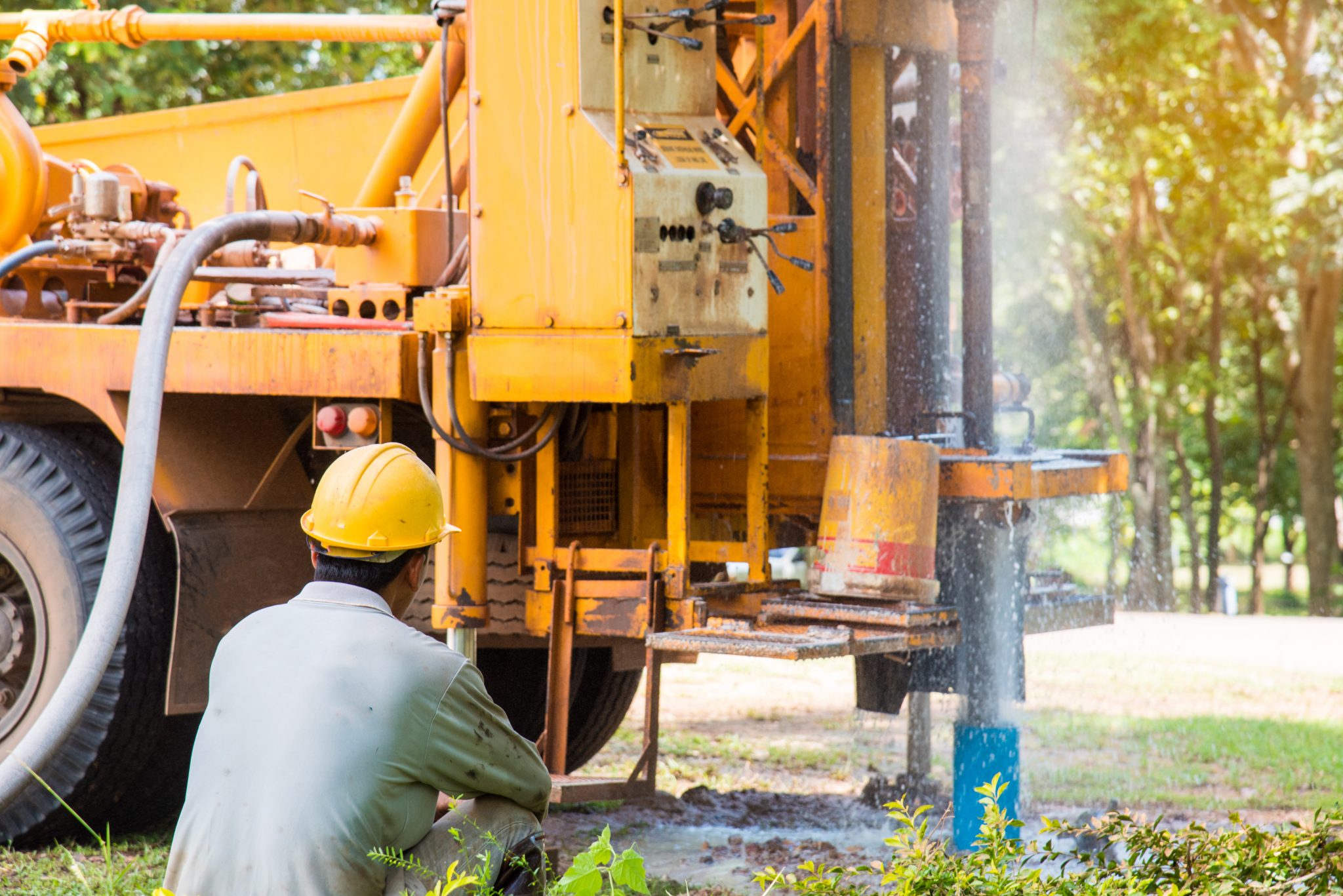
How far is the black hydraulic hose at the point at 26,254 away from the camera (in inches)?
220

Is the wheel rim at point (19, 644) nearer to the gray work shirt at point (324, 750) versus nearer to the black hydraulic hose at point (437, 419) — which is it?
the black hydraulic hose at point (437, 419)

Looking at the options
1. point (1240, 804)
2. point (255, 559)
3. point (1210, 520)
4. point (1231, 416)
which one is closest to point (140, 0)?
point (255, 559)

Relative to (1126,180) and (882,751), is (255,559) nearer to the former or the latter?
(882,751)

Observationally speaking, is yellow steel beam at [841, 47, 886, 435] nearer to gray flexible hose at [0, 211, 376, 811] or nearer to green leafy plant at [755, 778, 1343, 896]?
gray flexible hose at [0, 211, 376, 811]

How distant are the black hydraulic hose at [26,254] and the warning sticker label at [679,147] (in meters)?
2.23

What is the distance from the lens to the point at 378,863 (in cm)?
272

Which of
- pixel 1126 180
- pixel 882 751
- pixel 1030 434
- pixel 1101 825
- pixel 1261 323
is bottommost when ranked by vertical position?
pixel 882 751

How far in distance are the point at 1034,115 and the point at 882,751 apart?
29.4ft

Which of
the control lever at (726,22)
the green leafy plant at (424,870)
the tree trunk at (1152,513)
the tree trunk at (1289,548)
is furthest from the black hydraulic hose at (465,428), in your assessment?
the tree trunk at (1289,548)

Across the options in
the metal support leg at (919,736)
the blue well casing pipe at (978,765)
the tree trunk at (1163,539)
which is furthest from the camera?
the tree trunk at (1163,539)

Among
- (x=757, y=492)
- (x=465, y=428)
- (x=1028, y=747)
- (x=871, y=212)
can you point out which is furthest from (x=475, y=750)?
(x=1028, y=747)

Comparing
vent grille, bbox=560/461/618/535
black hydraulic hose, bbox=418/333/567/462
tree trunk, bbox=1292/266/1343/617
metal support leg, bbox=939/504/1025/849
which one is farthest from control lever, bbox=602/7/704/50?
tree trunk, bbox=1292/266/1343/617

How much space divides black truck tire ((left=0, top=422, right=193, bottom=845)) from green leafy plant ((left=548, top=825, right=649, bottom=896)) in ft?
8.62

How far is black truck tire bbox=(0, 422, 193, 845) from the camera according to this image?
5188 millimetres
